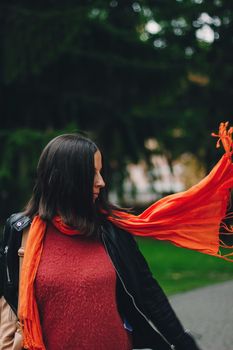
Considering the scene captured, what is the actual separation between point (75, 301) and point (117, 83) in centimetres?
1236

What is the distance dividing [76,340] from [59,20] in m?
9.80

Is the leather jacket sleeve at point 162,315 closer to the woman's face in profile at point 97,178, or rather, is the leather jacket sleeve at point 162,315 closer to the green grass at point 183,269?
the woman's face in profile at point 97,178

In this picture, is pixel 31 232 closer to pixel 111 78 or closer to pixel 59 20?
pixel 59 20

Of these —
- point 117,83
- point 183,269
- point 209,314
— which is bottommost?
point 183,269

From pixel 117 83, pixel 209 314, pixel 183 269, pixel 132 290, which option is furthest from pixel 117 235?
pixel 117 83

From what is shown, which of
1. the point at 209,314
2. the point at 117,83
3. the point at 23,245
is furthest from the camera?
the point at 117,83

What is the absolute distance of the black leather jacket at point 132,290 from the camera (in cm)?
265

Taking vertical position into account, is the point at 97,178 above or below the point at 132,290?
above

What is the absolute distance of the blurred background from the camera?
1184 cm

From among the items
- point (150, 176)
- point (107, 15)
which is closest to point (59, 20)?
point (107, 15)

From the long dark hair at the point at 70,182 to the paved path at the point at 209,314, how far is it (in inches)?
108

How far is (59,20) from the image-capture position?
11.5 m

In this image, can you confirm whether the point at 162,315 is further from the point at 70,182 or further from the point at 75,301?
the point at 70,182

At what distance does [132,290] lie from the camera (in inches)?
104
